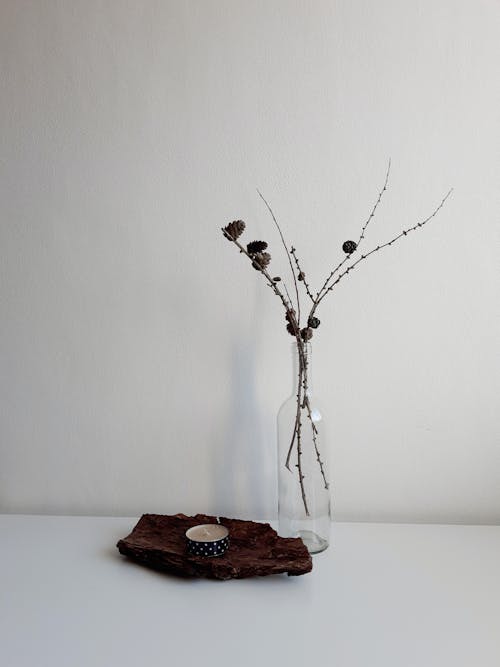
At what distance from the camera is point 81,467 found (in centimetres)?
120

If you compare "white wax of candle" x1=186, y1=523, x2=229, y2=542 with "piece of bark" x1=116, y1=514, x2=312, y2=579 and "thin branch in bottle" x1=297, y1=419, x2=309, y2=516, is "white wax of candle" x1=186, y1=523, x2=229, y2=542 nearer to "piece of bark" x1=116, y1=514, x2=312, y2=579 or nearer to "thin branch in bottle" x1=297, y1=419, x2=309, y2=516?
"piece of bark" x1=116, y1=514, x2=312, y2=579

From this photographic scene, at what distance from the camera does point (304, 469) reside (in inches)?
40.4

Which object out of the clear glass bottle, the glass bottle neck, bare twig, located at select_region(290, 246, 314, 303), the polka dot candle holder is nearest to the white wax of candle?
the polka dot candle holder

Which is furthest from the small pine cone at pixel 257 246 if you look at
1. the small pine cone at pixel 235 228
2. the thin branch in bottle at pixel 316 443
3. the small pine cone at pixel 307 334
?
the thin branch in bottle at pixel 316 443

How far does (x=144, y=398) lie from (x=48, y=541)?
1.04 feet

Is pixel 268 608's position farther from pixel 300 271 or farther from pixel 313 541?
pixel 300 271

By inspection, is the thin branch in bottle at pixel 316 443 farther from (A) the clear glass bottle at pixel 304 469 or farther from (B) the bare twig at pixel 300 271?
(B) the bare twig at pixel 300 271

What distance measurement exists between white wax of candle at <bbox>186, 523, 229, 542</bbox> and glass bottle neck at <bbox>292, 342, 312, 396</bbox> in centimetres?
26

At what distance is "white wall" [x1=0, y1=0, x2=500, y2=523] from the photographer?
110cm

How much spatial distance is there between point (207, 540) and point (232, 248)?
55cm

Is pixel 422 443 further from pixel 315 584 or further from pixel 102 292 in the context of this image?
pixel 102 292

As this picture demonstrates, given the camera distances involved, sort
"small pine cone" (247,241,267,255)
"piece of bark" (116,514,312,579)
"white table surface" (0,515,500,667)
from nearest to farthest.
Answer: "white table surface" (0,515,500,667) < "piece of bark" (116,514,312,579) < "small pine cone" (247,241,267,255)

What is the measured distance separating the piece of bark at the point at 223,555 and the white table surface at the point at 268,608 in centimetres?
2

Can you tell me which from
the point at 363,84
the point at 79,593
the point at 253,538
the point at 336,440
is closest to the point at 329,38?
the point at 363,84
